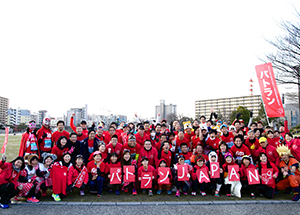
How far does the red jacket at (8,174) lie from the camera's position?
4.75 meters

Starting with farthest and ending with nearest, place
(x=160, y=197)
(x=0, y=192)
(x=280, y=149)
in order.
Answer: (x=280, y=149) → (x=160, y=197) → (x=0, y=192)

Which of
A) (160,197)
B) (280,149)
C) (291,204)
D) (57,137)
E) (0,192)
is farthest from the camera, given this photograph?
(57,137)

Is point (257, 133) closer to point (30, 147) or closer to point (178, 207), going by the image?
point (178, 207)

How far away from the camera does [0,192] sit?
4.65 meters

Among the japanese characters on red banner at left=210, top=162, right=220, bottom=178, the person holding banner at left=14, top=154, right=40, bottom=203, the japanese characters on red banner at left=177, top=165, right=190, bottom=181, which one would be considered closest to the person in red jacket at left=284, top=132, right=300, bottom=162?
the japanese characters on red banner at left=210, top=162, right=220, bottom=178

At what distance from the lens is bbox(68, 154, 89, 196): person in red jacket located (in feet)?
17.8

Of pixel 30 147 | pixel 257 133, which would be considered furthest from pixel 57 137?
pixel 257 133

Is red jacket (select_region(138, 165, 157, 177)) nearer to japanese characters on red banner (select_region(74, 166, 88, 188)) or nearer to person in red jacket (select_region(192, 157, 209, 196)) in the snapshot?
person in red jacket (select_region(192, 157, 209, 196))

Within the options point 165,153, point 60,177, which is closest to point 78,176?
point 60,177

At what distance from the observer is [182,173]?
5.59 m

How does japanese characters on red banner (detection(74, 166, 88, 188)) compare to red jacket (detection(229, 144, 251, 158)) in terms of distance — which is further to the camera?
red jacket (detection(229, 144, 251, 158))

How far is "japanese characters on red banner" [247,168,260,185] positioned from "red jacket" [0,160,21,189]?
582 centimetres

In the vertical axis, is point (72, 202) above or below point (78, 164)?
below

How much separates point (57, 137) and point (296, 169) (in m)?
7.02
